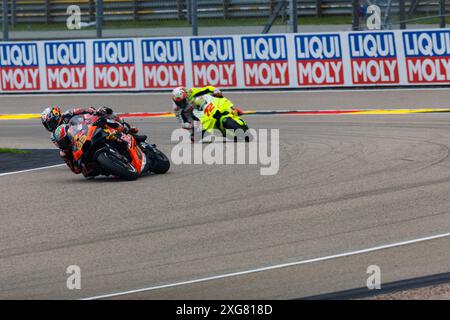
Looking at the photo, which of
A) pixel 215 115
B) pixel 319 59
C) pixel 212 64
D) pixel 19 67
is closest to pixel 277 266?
pixel 215 115

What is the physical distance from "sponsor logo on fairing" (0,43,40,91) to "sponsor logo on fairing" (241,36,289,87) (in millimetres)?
5076

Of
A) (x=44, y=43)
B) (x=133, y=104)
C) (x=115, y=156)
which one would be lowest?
(x=115, y=156)

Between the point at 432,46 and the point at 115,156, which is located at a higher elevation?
the point at 432,46

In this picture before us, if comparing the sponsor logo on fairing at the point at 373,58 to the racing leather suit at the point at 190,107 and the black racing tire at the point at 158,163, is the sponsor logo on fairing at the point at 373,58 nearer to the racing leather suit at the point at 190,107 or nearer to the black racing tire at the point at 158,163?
the racing leather suit at the point at 190,107

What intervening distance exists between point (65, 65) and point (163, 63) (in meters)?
2.41

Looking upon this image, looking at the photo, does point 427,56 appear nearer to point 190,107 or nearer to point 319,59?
point 319,59

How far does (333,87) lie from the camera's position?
23.9 metres

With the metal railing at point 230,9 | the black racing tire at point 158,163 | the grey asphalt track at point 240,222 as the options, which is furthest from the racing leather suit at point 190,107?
the metal railing at point 230,9

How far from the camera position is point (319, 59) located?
23.8 metres

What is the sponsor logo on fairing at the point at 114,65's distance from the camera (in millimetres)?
24953

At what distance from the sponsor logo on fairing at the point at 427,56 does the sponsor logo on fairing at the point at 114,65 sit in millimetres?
6224

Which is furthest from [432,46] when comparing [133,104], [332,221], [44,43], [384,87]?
[332,221]

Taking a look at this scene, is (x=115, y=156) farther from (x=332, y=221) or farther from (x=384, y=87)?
(x=384, y=87)
